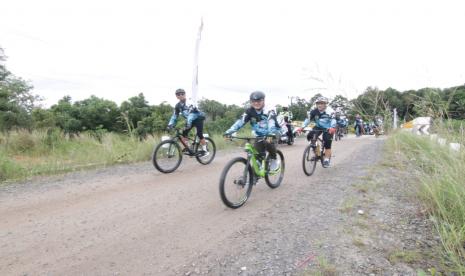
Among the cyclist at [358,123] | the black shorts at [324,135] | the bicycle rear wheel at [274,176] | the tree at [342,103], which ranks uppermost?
the tree at [342,103]

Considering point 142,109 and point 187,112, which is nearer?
point 187,112

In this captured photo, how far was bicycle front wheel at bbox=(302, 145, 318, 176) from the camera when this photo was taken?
6.89 meters

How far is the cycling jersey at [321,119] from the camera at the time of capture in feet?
24.2

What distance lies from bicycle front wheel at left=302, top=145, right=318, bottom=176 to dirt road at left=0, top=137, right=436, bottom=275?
2.03 feet

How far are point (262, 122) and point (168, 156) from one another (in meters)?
3.02

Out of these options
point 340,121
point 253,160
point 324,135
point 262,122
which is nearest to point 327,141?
point 324,135

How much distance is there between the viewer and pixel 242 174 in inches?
185

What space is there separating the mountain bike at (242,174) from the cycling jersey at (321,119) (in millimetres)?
2701

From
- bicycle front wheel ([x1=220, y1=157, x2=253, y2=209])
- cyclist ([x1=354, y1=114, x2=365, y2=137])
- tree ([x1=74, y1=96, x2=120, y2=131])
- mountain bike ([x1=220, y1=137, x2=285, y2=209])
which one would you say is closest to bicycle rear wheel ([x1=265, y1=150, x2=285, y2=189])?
A: mountain bike ([x1=220, y1=137, x2=285, y2=209])

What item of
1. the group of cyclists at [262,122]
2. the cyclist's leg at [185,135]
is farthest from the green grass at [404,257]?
the cyclist's leg at [185,135]

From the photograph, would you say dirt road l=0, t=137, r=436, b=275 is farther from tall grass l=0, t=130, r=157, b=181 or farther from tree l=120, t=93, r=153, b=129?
tree l=120, t=93, r=153, b=129

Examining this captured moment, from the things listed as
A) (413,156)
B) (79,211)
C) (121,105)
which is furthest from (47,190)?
(121,105)

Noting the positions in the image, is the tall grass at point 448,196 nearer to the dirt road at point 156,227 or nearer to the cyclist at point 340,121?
the dirt road at point 156,227

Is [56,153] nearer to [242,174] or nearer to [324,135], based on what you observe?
[242,174]
